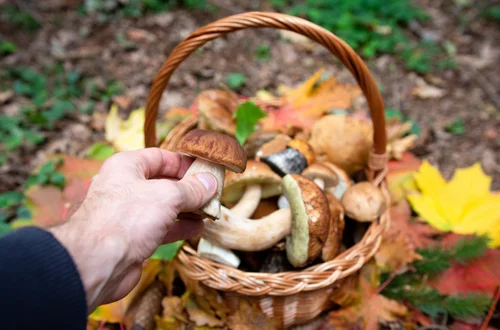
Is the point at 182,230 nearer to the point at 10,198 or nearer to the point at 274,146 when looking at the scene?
the point at 274,146

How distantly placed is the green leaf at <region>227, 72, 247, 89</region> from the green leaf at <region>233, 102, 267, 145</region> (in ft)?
5.35

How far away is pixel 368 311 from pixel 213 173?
3.21 ft

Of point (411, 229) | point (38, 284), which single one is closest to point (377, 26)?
point (411, 229)

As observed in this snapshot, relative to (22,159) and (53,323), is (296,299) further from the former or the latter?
(22,159)

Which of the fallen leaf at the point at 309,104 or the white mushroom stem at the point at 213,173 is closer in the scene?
the white mushroom stem at the point at 213,173

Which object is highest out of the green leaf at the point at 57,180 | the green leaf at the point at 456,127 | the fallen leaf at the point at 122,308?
the green leaf at the point at 456,127

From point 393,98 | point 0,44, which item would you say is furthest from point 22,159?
point 393,98

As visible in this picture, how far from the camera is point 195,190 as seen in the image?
117cm

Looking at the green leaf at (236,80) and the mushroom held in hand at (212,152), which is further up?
the mushroom held in hand at (212,152)

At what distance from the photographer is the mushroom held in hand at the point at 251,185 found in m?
1.62

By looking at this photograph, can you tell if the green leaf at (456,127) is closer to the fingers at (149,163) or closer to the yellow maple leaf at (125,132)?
the yellow maple leaf at (125,132)

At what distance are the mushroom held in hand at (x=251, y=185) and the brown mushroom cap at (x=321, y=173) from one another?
145 mm

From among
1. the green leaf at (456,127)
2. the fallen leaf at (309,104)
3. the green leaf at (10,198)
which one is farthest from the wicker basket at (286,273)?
the green leaf at (456,127)

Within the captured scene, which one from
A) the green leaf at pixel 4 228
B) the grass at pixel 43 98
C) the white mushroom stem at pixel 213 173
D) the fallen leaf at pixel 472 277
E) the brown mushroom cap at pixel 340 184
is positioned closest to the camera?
the white mushroom stem at pixel 213 173
